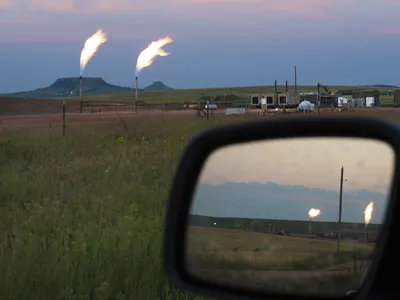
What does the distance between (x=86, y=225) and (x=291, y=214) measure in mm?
4433

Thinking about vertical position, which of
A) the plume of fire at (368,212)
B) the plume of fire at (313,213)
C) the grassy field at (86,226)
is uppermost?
the plume of fire at (368,212)

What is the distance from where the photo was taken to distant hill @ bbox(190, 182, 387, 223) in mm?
1903

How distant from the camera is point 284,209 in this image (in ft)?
6.90

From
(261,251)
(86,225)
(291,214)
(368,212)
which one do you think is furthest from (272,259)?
(86,225)

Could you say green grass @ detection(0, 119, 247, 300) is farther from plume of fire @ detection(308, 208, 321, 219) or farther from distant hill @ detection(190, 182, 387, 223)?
plume of fire @ detection(308, 208, 321, 219)

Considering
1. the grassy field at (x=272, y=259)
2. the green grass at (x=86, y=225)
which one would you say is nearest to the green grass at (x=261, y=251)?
the grassy field at (x=272, y=259)

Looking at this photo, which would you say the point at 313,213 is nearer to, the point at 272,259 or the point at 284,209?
the point at 284,209

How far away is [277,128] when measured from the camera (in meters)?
1.96

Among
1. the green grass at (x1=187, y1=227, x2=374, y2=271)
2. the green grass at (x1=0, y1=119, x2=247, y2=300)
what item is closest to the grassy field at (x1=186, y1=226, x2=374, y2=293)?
the green grass at (x1=187, y1=227, x2=374, y2=271)

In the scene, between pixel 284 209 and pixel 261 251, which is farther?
pixel 261 251

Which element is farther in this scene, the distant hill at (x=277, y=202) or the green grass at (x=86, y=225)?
the green grass at (x=86, y=225)

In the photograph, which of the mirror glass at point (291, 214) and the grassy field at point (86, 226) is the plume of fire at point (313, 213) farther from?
the grassy field at point (86, 226)

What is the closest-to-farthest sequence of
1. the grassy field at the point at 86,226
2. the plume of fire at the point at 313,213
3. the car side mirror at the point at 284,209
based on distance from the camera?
the car side mirror at the point at 284,209 < the plume of fire at the point at 313,213 < the grassy field at the point at 86,226

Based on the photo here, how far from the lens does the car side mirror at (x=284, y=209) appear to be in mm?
1767
